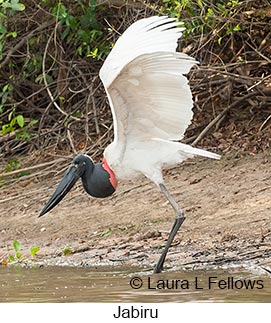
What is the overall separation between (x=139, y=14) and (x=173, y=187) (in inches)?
58.4

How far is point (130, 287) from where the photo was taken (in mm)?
6383

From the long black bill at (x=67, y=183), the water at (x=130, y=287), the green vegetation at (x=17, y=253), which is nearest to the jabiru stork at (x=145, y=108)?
the long black bill at (x=67, y=183)

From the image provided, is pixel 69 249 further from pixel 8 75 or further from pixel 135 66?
pixel 8 75

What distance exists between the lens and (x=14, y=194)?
9.62 m

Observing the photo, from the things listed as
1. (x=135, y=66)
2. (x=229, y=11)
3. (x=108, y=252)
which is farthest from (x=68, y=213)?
(x=135, y=66)

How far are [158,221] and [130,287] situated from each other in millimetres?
1791

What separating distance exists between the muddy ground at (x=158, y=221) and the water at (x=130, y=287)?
1.01ft

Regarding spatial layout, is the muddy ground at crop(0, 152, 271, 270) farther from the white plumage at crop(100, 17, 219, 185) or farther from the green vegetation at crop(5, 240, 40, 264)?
the white plumage at crop(100, 17, 219, 185)

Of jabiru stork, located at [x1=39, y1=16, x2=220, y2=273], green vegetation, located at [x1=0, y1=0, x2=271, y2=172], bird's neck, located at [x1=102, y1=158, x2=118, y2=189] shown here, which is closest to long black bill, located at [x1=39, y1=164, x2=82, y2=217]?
jabiru stork, located at [x1=39, y1=16, x2=220, y2=273]

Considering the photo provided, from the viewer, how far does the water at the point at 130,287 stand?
6.02 m

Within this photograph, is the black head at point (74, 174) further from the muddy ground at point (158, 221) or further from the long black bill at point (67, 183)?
the muddy ground at point (158, 221)

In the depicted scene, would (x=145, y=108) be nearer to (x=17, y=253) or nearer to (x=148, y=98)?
(x=148, y=98)

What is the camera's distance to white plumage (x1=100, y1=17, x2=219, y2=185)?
6.29m

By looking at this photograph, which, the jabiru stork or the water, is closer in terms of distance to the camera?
the water
